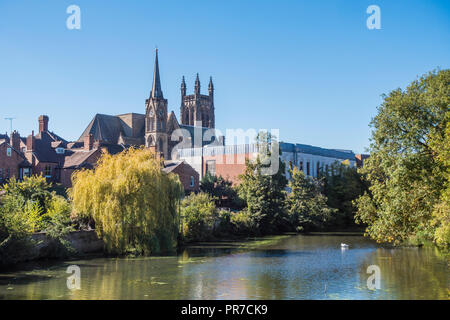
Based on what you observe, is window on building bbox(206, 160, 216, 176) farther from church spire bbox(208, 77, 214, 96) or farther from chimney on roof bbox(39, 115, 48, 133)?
church spire bbox(208, 77, 214, 96)

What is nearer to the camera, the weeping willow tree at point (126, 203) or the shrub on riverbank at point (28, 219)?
the shrub on riverbank at point (28, 219)

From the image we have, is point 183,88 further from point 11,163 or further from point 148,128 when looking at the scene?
point 11,163

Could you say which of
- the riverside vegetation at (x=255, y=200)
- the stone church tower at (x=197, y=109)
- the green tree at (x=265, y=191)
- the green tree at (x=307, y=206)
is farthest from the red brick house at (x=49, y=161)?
the stone church tower at (x=197, y=109)

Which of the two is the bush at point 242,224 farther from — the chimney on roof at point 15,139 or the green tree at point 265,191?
the chimney on roof at point 15,139

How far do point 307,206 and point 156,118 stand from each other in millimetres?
39816

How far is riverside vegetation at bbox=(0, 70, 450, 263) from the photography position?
20.7 metres

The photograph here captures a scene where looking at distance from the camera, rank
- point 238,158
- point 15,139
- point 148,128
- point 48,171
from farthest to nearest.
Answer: point 148,128, point 238,158, point 15,139, point 48,171

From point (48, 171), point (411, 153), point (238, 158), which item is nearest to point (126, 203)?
point (411, 153)

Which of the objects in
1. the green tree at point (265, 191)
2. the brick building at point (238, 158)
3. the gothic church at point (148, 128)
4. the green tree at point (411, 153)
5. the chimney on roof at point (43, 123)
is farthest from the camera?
the gothic church at point (148, 128)

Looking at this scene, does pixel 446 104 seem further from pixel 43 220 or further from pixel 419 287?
pixel 43 220

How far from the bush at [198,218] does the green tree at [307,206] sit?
1280 centimetres

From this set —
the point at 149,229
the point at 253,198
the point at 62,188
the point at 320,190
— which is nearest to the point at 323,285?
the point at 149,229

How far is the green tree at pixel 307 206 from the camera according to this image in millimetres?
52875

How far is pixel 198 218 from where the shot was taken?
3991 centimetres
